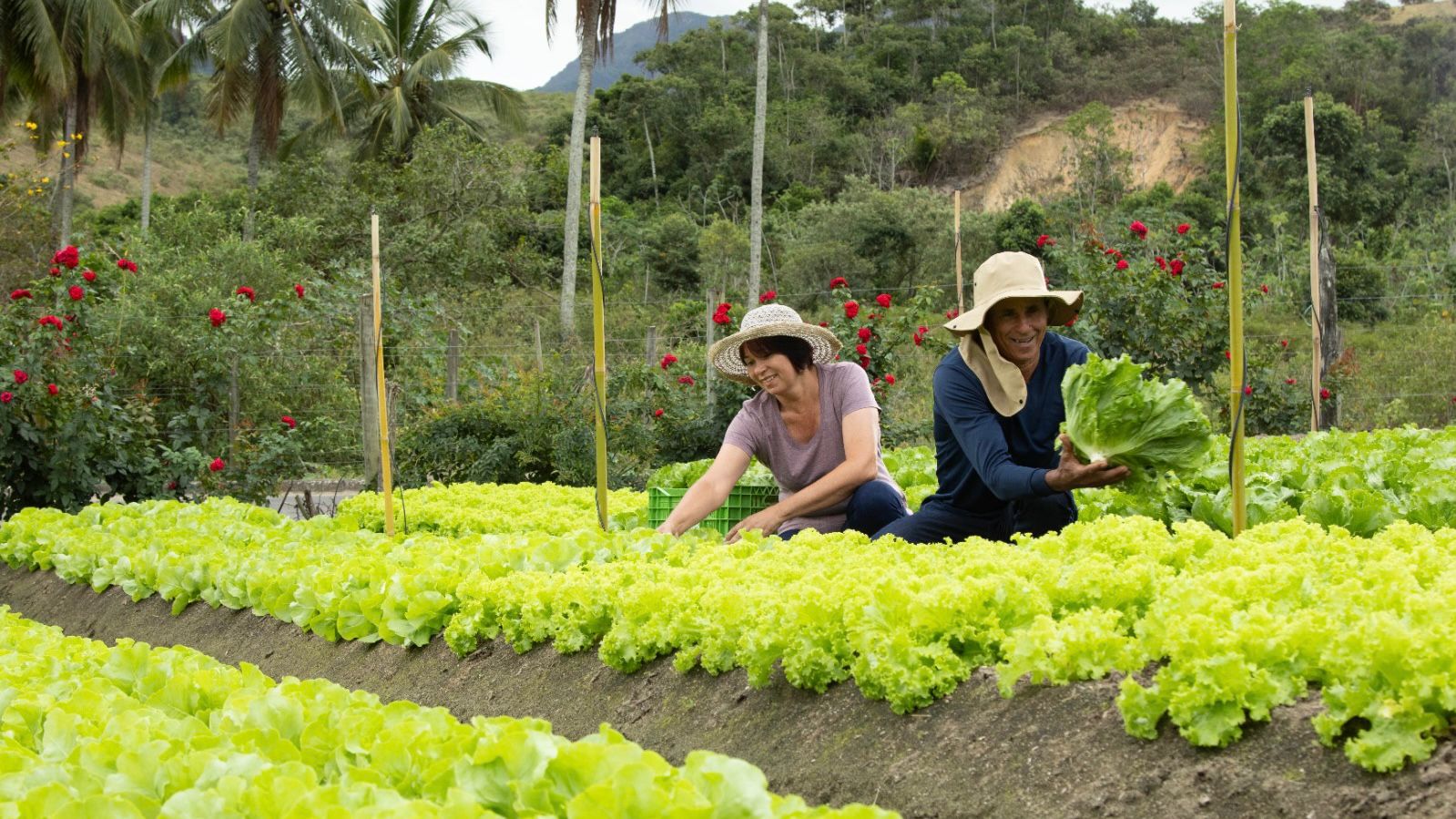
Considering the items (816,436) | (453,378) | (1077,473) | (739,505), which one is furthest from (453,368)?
(1077,473)

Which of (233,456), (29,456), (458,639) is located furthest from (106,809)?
(233,456)

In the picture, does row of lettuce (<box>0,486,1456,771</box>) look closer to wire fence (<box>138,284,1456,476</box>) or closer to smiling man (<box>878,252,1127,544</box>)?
smiling man (<box>878,252,1127,544</box>)

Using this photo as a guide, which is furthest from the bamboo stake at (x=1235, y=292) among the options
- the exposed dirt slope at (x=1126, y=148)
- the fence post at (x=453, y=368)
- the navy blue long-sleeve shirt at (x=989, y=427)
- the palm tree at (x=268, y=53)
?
the exposed dirt slope at (x=1126, y=148)

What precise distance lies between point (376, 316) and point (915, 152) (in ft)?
159

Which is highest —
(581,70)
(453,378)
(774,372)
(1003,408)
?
(581,70)

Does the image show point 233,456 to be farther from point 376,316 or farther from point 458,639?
point 458,639

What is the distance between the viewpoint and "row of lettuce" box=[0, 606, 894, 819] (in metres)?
2.10

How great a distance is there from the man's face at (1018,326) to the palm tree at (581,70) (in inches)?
605

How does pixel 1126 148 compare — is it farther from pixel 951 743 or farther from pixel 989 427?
pixel 951 743

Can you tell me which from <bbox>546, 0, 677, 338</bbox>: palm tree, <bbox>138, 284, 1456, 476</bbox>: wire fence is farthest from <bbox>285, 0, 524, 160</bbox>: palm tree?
<bbox>138, 284, 1456, 476</bbox>: wire fence

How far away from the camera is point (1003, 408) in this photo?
4.99 meters

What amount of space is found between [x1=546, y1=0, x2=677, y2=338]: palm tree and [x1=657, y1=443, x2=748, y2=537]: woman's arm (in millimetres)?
14326

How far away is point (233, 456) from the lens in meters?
11.9

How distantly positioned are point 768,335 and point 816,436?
513 mm
